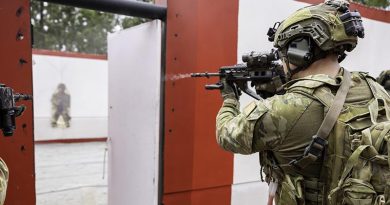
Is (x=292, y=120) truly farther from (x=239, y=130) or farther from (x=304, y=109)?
(x=239, y=130)

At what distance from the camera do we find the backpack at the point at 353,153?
1.30 meters

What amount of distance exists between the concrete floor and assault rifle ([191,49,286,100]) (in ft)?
11.3

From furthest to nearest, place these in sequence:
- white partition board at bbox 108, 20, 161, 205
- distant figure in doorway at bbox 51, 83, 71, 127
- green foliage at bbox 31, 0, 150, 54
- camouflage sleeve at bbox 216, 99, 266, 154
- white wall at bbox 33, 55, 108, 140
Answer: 1. green foliage at bbox 31, 0, 150, 54
2. distant figure in doorway at bbox 51, 83, 71, 127
3. white wall at bbox 33, 55, 108, 140
4. white partition board at bbox 108, 20, 161, 205
5. camouflage sleeve at bbox 216, 99, 266, 154

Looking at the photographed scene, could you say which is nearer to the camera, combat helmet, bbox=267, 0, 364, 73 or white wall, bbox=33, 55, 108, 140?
combat helmet, bbox=267, 0, 364, 73

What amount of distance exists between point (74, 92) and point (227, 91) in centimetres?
851

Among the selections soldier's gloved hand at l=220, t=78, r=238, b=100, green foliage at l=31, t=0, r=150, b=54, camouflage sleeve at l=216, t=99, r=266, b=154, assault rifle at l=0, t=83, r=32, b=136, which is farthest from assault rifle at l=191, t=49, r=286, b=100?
green foliage at l=31, t=0, r=150, b=54

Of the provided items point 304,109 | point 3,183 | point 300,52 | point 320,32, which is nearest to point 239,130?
point 304,109

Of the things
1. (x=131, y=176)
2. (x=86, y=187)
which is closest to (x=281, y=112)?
(x=131, y=176)

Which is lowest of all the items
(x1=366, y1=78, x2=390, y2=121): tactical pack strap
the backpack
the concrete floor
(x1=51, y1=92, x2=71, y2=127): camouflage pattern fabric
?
the concrete floor

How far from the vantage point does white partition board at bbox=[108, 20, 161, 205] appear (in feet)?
7.88

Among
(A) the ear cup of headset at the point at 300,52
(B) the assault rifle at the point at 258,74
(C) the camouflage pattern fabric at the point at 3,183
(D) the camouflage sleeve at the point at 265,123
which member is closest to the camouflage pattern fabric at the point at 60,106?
(B) the assault rifle at the point at 258,74

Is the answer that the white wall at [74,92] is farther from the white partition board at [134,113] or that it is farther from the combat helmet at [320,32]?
the combat helmet at [320,32]

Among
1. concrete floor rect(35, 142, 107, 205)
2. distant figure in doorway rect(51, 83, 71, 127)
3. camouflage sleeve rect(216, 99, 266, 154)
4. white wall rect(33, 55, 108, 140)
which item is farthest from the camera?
distant figure in doorway rect(51, 83, 71, 127)

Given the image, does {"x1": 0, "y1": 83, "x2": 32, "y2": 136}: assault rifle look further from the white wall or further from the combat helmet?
the white wall
